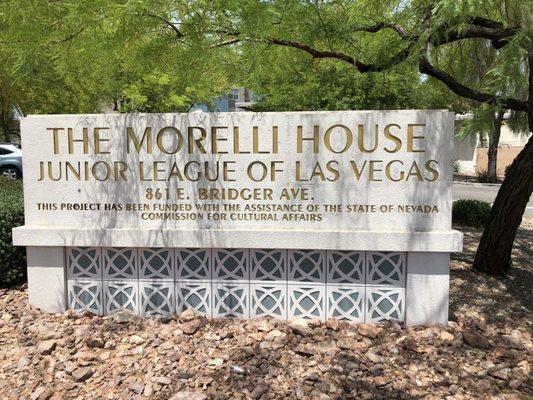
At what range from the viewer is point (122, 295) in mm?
4562

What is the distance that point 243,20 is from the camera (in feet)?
13.3

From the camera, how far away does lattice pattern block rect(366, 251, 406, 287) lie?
14.2 feet

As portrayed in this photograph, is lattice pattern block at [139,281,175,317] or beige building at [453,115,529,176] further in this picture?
beige building at [453,115,529,176]

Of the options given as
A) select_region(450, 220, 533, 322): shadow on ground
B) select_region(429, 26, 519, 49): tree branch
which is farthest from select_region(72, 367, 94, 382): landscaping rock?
select_region(429, 26, 519, 49): tree branch

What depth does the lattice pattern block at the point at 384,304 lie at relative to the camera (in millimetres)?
4340

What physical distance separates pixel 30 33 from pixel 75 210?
157 centimetres

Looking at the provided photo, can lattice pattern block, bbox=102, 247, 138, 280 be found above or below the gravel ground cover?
above

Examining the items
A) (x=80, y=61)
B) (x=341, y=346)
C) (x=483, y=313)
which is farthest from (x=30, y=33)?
(x=483, y=313)

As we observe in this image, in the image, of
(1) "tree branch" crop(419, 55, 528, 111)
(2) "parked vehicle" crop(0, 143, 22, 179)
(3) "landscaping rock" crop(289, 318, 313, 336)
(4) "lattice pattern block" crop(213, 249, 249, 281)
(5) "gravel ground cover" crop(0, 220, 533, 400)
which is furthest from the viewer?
(2) "parked vehicle" crop(0, 143, 22, 179)

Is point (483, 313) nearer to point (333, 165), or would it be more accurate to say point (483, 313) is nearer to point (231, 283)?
point (333, 165)

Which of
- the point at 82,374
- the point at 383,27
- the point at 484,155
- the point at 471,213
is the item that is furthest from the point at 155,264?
the point at 484,155

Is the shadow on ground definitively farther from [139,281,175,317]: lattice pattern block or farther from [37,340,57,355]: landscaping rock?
[37,340,57,355]: landscaping rock

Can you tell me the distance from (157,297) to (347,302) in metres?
1.70

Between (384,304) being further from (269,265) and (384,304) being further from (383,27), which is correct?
(383,27)
